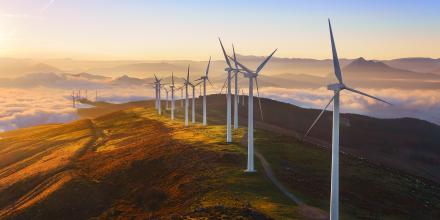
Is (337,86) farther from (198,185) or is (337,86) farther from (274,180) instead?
(198,185)

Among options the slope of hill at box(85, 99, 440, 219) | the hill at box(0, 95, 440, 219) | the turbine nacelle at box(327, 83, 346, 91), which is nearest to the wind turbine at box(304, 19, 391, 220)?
the turbine nacelle at box(327, 83, 346, 91)

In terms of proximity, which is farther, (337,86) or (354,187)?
(354,187)

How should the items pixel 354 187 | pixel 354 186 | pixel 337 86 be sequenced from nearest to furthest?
1. pixel 337 86
2. pixel 354 187
3. pixel 354 186

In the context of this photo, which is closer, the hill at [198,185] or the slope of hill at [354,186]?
the hill at [198,185]

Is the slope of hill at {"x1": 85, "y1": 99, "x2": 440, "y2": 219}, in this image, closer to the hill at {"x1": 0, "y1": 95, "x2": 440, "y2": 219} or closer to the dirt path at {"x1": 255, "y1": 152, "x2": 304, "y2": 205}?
the hill at {"x1": 0, "y1": 95, "x2": 440, "y2": 219}

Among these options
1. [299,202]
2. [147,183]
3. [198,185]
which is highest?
[299,202]

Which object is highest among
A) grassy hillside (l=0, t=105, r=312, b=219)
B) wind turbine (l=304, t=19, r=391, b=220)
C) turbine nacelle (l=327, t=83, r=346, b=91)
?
turbine nacelle (l=327, t=83, r=346, b=91)

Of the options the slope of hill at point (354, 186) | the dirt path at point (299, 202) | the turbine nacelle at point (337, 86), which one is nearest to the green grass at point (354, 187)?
the slope of hill at point (354, 186)

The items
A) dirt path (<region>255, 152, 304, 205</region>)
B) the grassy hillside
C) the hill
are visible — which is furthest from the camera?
dirt path (<region>255, 152, 304, 205</region>)

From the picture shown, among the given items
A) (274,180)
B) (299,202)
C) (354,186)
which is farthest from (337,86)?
(354,186)

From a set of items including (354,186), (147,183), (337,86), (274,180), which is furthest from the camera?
(147,183)

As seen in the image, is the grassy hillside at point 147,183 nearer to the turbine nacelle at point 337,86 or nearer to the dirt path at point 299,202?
the dirt path at point 299,202
